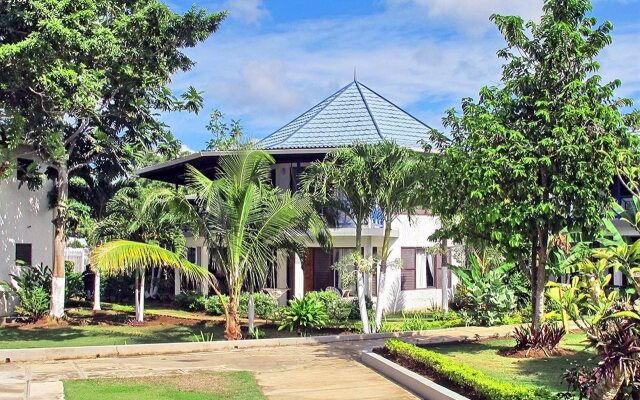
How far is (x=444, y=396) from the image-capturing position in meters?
9.26

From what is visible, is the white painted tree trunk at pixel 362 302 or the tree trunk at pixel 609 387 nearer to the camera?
the tree trunk at pixel 609 387

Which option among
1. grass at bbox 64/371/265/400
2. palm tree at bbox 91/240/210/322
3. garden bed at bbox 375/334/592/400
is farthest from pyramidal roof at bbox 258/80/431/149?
grass at bbox 64/371/265/400

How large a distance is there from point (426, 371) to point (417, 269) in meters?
12.6

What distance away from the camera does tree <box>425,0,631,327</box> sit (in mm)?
11555

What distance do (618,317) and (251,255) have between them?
8.89 metres

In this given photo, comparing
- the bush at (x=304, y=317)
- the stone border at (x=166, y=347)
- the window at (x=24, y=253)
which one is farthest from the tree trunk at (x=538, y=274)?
the window at (x=24, y=253)

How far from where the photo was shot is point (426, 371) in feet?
36.2

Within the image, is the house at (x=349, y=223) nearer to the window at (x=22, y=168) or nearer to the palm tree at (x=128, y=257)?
the window at (x=22, y=168)

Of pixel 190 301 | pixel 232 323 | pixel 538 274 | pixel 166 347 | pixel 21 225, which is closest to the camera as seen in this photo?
pixel 538 274

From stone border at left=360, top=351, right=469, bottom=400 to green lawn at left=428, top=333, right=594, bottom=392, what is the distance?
1.35 metres

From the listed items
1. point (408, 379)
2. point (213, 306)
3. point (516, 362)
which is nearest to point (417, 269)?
point (213, 306)

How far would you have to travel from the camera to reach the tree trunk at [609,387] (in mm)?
7654

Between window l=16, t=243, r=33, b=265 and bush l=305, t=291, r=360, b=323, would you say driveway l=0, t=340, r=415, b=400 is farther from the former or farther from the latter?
window l=16, t=243, r=33, b=265

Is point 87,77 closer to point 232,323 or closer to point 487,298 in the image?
point 232,323
